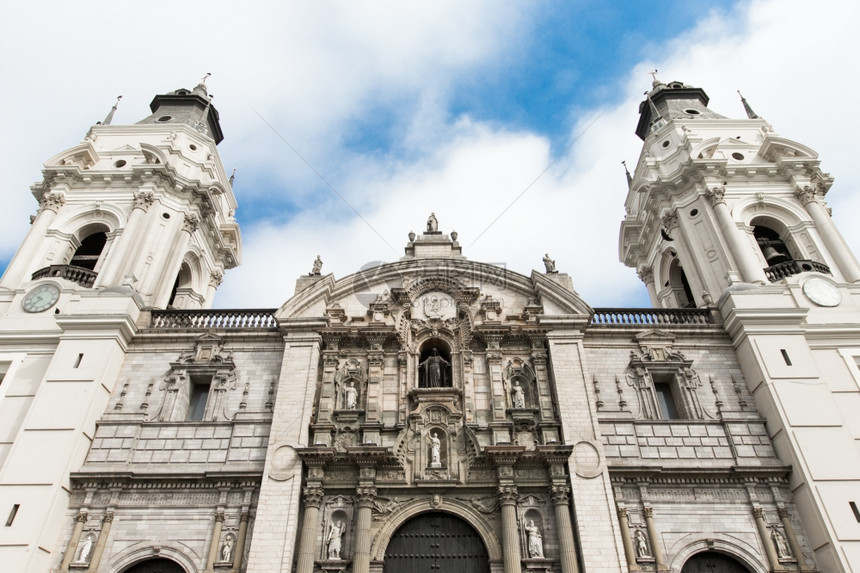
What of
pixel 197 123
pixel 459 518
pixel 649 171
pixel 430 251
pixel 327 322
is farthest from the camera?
pixel 197 123

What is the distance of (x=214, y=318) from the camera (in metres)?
22.0

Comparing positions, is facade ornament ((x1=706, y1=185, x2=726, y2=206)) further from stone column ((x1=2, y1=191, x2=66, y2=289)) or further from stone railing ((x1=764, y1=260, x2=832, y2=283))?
stone column ((x1=2, y1=191, x2=66, y2=289))

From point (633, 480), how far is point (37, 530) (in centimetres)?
1614

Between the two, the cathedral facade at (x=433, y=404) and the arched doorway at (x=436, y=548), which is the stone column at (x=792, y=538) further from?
the arched doorway at (x=436, y=548)

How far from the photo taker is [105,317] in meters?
20.0

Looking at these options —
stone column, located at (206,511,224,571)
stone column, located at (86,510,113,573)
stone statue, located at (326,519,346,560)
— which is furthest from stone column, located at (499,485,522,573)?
stone column, located at (86,510,113,573)

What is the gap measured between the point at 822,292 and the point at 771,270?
190 cm

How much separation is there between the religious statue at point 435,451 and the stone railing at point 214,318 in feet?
23.1

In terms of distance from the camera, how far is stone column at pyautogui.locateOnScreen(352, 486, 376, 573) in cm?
1579

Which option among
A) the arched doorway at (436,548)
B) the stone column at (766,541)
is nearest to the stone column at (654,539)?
the stone column at (766,541)

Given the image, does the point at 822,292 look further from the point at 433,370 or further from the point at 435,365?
the point at 433,370

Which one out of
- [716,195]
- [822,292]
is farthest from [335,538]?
[716,195]

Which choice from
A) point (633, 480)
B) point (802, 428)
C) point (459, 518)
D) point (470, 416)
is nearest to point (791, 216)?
point (802, 428)

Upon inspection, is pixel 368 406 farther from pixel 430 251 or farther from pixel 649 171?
pixel 649 171
